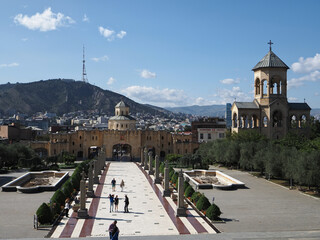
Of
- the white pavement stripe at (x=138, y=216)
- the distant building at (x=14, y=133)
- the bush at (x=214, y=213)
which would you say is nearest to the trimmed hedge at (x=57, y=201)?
the white pavement stripe at (x=138, y=216)

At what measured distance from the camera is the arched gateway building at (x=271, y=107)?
6419cm

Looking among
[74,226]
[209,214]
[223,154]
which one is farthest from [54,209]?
[223,154]

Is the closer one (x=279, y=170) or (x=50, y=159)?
(x=279, y=170)

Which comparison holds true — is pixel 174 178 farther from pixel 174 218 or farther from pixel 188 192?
pixel 174 218

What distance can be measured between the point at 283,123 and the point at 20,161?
39.5 meters

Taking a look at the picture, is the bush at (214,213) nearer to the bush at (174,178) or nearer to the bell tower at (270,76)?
the bush at (174,178)

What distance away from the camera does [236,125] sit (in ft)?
218

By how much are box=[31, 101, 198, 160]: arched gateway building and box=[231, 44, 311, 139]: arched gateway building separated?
15.7 metres

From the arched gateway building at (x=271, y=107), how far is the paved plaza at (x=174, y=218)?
94.7ft

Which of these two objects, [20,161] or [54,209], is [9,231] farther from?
[20,161]

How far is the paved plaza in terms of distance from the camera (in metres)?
22.2

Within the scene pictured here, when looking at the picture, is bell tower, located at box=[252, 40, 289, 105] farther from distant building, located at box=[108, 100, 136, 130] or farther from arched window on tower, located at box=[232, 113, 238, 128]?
distant building, located at box=[108, 100, 136, 130]

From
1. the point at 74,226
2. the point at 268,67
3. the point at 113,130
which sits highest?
the point at 268,67

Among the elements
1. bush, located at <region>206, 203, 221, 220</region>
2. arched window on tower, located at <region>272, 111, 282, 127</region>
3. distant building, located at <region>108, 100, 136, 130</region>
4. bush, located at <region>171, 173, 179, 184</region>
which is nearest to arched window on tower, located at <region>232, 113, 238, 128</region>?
arched window on tower, located at <region>272, 111, 282, 127</region>
